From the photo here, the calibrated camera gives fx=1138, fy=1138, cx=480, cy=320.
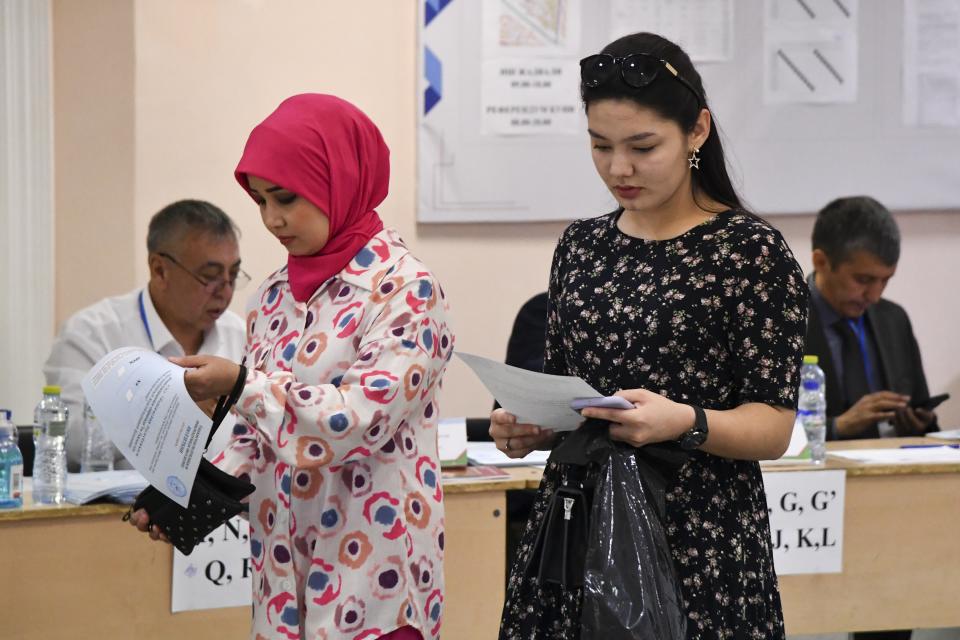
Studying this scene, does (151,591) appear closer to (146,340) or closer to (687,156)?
(146,340)

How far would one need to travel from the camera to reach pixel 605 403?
141 centimetres

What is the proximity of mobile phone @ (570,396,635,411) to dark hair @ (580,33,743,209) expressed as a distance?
0.36 m

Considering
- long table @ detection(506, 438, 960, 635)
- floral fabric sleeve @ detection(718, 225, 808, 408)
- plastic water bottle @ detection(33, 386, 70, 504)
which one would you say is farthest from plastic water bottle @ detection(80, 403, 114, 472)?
floral fabric sleeve @ detection(718, 225, 808, 408)

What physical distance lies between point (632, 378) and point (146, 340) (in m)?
1.99

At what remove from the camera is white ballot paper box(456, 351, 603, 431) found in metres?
1.43

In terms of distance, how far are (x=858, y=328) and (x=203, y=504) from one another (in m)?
2.82

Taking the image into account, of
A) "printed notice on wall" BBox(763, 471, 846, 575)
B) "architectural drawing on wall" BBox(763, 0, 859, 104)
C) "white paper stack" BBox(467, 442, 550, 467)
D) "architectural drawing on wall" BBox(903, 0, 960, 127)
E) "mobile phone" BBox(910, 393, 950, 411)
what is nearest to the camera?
"printed notice on wall" BBox(763, 471, 846, 575)

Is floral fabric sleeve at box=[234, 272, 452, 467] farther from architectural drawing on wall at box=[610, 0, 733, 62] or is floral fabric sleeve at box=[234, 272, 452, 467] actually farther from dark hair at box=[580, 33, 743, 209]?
architectural drawing on wall at box=[610, 0, 733, 62]

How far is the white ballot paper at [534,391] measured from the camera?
1.43 meters

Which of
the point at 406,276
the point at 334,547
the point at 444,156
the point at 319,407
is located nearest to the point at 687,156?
the point at 406,276

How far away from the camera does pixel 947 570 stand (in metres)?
3.05

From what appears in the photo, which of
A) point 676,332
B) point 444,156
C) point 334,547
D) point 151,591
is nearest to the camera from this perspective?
point 676,332

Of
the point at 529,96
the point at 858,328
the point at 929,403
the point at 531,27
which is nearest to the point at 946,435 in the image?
the point at 929,403

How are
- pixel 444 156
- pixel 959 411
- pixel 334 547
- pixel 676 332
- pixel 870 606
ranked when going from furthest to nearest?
1. pixel 959 411
2. pixel 444 156
3. pixel 870 606
4. pixel 334 547
5. pixel 676 332
